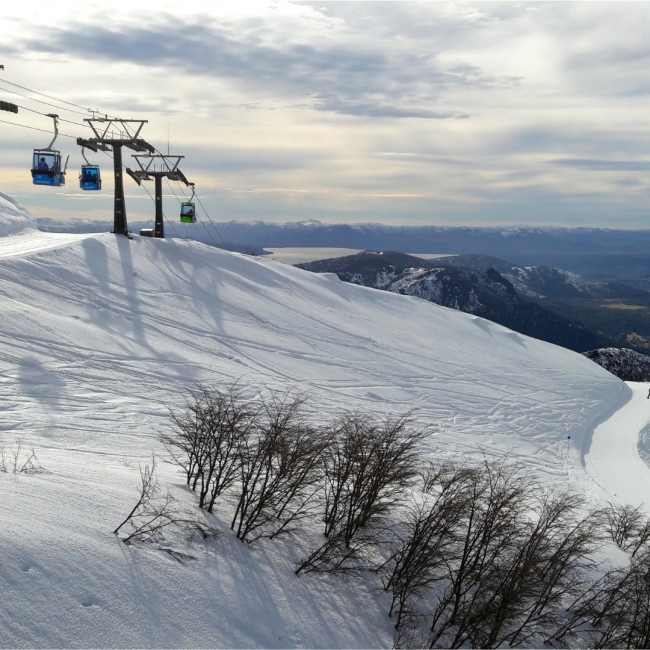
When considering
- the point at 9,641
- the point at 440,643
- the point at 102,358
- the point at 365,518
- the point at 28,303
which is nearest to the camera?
the point at 9,641

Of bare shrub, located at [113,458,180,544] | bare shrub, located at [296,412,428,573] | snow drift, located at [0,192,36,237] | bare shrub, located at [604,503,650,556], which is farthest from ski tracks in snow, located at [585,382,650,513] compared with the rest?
snow drift, located at [0,192,36,237]

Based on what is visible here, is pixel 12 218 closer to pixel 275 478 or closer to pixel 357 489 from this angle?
pixel 275 478

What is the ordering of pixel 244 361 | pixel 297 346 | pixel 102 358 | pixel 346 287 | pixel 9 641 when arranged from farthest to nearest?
pixel 346 287, pixel 297 346, pixel 244 361, pixel 102 358, pixel 9 641

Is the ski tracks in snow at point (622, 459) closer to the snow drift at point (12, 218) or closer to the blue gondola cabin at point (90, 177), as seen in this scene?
the blue gondola cabin at point (90, 177)

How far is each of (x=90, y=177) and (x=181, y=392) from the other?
1495 centimetres

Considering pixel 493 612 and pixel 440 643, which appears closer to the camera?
pixel 493 612

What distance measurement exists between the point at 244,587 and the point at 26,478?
17.4 feet

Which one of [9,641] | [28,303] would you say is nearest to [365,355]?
[28,303]

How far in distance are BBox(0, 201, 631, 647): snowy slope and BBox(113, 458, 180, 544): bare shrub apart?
1.10ft

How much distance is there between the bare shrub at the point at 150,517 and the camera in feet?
35.2

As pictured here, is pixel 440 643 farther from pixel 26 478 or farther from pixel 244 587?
pixel 26 478

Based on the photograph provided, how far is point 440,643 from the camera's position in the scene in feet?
37.2

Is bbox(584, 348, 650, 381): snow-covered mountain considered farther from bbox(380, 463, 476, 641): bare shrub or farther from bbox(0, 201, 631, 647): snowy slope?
bbox(380, 463, 476, 641): bare shrub

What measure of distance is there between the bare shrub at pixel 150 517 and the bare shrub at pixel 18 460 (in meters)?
2.58
